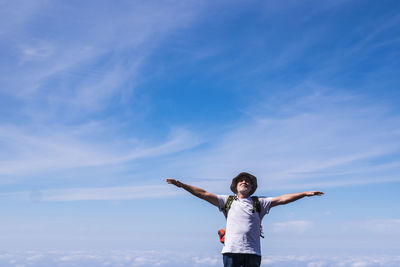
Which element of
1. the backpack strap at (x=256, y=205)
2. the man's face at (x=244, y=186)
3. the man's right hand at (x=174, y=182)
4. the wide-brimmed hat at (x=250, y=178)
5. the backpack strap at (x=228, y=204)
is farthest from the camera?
the wide-brimmed hat at (x=250, y=178)

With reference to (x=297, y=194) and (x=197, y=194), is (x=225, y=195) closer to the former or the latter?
(x=197, y=194)

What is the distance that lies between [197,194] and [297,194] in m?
2.50

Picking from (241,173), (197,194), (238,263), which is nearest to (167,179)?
(197,194)

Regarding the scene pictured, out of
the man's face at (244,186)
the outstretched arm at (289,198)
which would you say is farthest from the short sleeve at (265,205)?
the man's face at (244,186)

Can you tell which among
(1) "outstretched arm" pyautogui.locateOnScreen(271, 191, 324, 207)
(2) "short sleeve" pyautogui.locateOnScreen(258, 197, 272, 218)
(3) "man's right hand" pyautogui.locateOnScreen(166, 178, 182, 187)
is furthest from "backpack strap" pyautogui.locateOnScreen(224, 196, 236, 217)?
(3) "man's right hand" pyautogui.locateOnScreen(166, 178, 182, 187)

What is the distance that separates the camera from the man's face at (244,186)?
11.5 m

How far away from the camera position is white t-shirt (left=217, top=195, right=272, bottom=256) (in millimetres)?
10742

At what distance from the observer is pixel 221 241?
11.4 m

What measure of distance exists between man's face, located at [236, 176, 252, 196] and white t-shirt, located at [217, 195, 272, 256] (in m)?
0.22

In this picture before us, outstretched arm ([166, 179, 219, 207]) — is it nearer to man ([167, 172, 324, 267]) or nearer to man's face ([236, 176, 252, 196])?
man ([167, 172, 324, 267])

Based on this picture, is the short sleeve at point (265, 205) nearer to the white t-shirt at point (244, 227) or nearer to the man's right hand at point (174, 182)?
the white t-shirt at point (244, 227)

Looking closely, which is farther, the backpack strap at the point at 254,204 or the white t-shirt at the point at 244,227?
the backpack strap at the point at 254,204

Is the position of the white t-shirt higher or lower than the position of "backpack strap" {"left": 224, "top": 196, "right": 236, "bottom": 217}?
lower

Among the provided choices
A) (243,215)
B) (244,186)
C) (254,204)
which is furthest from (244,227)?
(244,186)
